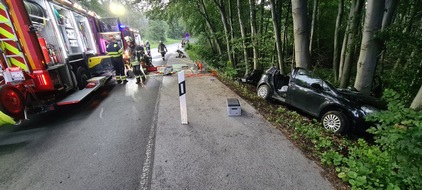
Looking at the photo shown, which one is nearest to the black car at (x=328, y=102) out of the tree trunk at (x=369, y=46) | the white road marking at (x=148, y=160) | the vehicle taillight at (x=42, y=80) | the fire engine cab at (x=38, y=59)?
the tree trunk at (x=369, y=46)

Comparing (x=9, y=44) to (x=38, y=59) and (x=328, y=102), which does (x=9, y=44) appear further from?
(x=328, y=102)

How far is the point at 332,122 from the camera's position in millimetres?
4348

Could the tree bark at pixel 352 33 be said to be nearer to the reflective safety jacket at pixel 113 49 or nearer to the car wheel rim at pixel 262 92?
the car wheel rim at pixel 262 92

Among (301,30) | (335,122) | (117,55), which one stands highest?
(301,30)

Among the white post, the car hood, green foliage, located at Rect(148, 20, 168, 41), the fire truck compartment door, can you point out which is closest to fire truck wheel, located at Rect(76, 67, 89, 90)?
the fire truck compartment door

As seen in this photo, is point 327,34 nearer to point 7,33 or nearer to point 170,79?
point 170,79

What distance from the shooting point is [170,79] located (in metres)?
8.95

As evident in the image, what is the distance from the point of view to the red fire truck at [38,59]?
4184 mm

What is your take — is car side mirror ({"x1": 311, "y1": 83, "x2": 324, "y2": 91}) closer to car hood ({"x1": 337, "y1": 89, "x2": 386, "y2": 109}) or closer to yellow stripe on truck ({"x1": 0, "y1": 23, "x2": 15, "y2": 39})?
car hood ({"x1": 337, "y1": 89, "x2": 386, "y2": 109})

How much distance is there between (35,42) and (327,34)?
12909mm

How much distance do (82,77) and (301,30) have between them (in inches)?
281

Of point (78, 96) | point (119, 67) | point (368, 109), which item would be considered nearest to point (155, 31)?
point (119, 67)

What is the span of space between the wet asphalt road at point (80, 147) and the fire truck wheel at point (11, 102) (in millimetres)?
562

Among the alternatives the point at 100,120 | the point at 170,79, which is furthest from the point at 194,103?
the point at 170,79
